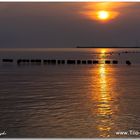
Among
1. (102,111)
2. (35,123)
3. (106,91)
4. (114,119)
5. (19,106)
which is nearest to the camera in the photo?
(35,123)

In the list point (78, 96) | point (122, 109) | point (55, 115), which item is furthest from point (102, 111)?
point (78, 96)

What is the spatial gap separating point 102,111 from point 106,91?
10957 millimetres

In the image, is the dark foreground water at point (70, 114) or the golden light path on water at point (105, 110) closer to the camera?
the dark foreground water at point (70, 114)

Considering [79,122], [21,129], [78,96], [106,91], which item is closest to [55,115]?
[79,122]

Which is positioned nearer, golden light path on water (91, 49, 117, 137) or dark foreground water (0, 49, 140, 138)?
dark foreground water (0, 49, 140, 138)

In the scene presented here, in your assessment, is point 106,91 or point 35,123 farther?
point 106,91

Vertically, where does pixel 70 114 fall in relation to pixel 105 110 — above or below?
above

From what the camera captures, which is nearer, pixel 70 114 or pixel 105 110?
pixel 70 114

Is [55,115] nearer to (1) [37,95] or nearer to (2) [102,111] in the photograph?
(2) [102,111]

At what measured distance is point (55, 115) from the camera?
64.6ft

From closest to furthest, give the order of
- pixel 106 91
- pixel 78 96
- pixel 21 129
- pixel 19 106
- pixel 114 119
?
pixel 21 129
pixel 114 119
pixel 19 106
pixel 78 96
pixel 106 91

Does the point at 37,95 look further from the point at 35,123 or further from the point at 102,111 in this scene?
the point at 35,123

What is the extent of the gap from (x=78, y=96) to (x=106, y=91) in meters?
4.79

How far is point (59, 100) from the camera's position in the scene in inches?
1014
